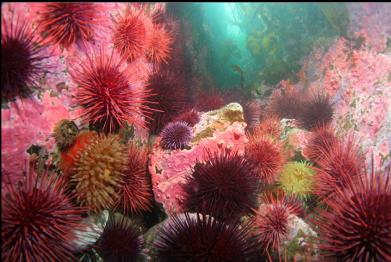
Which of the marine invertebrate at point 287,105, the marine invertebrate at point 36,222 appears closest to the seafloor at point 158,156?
the marine invertebrate at point 36,222

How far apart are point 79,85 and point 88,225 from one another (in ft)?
5.84

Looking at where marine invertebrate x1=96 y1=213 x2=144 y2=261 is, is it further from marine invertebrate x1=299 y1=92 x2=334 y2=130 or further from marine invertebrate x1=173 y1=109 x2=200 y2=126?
marine invertebrate x1=299 y1=92 x2=334 y2=130

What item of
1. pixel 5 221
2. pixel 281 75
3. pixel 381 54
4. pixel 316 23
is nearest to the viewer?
pixel 5 221

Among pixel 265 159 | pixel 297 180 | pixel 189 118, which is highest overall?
pixel 189 118

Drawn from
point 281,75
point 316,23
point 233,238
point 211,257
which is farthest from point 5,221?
point 316,23

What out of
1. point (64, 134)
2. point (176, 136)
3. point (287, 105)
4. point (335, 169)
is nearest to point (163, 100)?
point (176, 136)

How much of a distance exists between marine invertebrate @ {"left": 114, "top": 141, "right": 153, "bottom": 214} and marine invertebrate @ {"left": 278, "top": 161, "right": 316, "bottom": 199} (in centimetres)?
241

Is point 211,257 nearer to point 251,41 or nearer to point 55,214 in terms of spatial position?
point 55,214

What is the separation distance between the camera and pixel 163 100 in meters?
4.91

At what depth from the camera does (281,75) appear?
803 centimetres

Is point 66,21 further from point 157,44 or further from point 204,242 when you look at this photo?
point 204,242

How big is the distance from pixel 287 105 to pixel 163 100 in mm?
3609

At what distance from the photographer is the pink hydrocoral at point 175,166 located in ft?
14.4

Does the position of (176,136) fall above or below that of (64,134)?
above
